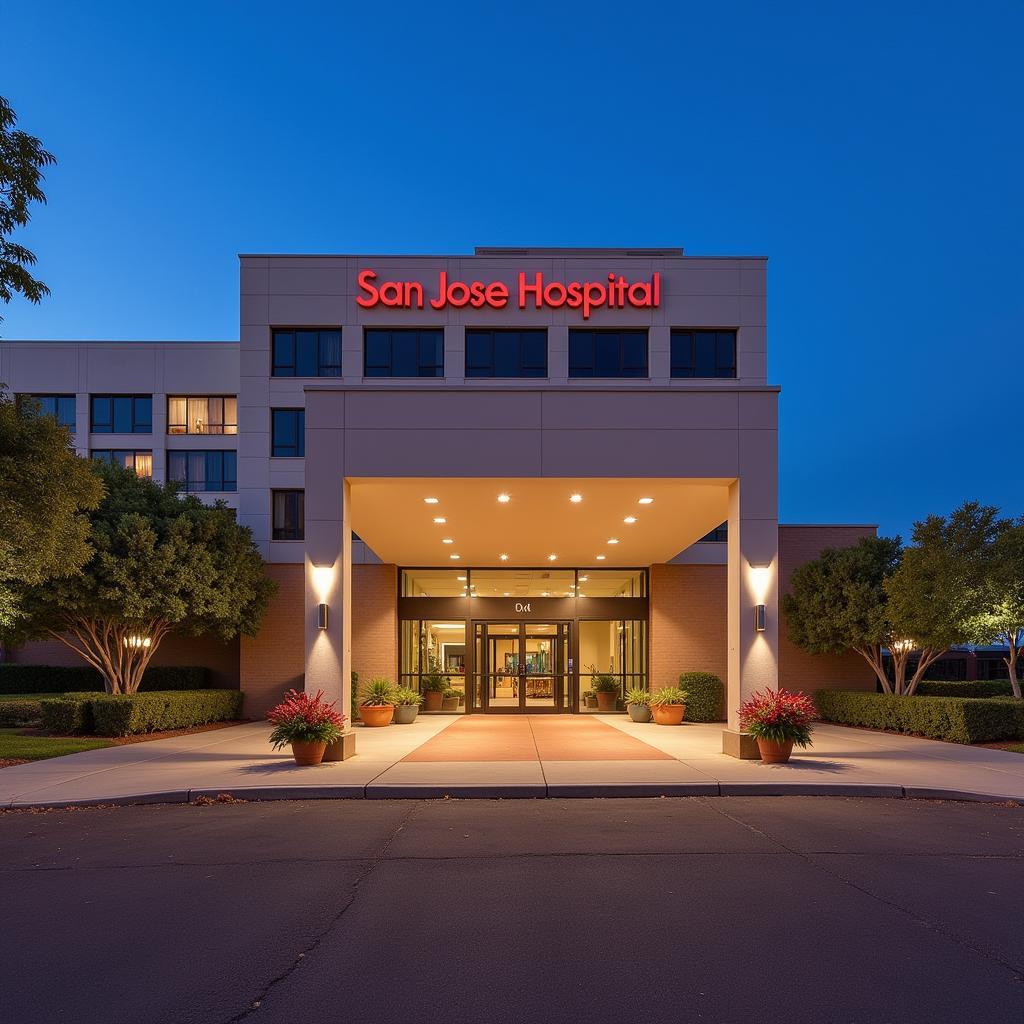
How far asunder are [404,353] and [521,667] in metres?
11.0

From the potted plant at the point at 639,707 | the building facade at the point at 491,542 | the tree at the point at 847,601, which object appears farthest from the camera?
the building facade at the point at 491,542

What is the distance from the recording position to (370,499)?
16.5 m

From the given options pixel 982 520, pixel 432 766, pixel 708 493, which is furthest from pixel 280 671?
pixel 982 520

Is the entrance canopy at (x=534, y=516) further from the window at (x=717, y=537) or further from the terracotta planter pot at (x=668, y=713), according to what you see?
the terracotta planter pot at (x=668, y=713)

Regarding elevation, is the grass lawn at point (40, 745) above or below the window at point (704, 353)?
below

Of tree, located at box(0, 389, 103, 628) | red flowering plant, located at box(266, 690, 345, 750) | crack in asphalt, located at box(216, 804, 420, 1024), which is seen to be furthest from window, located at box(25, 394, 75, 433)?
crack in asphalt, located at box(216, 804, 420, 1024)

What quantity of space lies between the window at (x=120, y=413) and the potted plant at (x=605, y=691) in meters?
19.0

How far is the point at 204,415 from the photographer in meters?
31.3

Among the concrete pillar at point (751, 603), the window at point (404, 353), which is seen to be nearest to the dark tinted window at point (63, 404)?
the window at point (404, 353)

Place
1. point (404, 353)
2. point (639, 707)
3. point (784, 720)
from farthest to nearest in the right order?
point (404, 353) → point (639, 707) → point (784, 720)

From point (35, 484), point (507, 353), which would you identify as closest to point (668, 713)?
point (507, 353)

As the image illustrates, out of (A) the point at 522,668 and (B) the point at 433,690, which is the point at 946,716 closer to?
(A) the point at 522,668

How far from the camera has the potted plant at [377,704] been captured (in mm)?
21172

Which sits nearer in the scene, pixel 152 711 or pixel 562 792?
pixel 562 792
